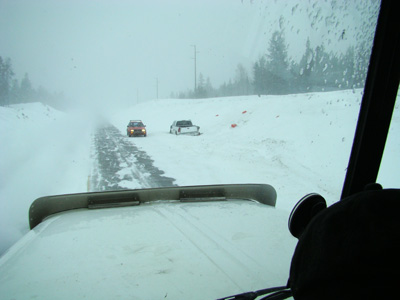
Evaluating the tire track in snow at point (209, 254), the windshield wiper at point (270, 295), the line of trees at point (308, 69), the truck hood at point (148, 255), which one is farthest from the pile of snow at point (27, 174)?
the line of trees at point (308, 69)

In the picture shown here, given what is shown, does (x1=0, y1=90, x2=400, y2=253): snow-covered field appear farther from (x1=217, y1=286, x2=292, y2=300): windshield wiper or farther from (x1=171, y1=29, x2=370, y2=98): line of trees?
(x1=217, y1=286, x2=292, y2=300): windshield wiper

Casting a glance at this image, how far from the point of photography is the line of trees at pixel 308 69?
3.44 meters

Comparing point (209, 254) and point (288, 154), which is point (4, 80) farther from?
point (209, 254)

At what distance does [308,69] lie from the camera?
1146 centimetres

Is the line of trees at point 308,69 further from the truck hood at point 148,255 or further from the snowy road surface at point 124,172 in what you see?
the snowy road surface at point 124,172

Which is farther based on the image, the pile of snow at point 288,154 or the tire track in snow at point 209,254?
the pile of snow at point 288,154

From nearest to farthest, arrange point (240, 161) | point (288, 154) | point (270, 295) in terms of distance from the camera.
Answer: point (270, 295)
point (240, 161)
point (288, 154)

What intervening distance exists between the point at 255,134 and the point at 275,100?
1108 cm

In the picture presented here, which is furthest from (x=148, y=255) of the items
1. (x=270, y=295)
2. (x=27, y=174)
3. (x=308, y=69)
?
(x=308, y=69)

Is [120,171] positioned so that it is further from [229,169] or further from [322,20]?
[322,20]

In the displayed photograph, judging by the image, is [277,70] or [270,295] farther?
[277,70]

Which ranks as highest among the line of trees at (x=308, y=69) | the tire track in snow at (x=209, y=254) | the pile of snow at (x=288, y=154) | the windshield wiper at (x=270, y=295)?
the line of trees at (x=308, y=69)

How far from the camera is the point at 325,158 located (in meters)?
11.5

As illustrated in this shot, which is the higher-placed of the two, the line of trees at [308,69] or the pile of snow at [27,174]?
the line of trees at [308,69]
